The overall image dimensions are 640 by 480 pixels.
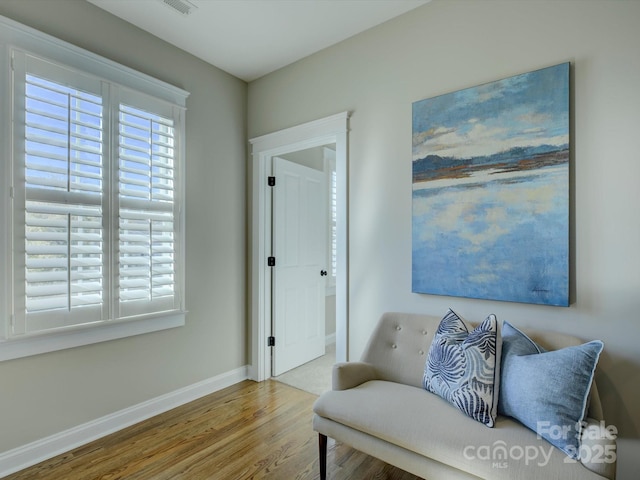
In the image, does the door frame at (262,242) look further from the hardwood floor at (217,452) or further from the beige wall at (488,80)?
the hardwood floor at (217,452)

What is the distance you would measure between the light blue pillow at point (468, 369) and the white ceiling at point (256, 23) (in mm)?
2131

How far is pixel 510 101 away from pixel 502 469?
1.81m

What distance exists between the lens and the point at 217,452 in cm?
211

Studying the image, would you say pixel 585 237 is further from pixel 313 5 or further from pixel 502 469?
pixel 313 5

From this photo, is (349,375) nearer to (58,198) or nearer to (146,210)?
(146,210)

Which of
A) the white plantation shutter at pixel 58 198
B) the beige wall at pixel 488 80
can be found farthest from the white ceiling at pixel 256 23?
the white plantation shutter at pixel 58 198

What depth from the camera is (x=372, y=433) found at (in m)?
1.62

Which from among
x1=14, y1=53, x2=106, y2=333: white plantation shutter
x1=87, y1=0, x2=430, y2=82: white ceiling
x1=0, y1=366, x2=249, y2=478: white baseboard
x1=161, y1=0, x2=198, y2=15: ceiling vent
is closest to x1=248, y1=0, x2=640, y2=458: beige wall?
x1=87, y1=0, x2=430, y2=82: white ceiling

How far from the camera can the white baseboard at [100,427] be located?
1953 mm

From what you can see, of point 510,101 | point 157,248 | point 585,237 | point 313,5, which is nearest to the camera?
point 585,237

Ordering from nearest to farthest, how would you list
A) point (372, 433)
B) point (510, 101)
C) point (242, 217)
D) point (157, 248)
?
point (372, 433) < point (510, 101) < point (157, 248) < point (242, 217)

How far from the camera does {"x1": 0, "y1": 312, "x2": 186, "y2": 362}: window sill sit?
6.35 feet

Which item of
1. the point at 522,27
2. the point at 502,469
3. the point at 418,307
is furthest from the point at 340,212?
the point at 502,469

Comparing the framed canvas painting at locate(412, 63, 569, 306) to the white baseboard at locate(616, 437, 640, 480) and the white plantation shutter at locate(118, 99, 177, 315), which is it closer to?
the white baseboard at locate(616, 437, 640, 480)
